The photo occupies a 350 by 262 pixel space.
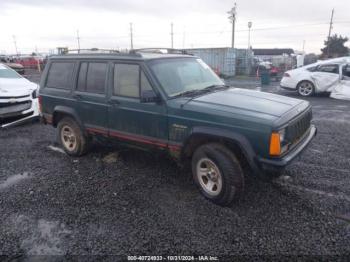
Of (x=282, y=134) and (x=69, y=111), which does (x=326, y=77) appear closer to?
(x=282, y=134)

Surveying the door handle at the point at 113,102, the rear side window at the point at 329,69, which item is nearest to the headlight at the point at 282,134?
the door handle at the point at 113,102

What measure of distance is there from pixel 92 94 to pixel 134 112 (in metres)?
0.98

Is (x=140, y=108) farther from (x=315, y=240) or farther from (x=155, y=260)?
(x=315, y=240)

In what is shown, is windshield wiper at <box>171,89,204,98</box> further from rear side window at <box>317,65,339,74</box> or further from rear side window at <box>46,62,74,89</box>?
rear side window at <box>317,65,339,74</box>

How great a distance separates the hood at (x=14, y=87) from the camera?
24.3 feet

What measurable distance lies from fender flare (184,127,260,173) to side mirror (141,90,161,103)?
0.68m

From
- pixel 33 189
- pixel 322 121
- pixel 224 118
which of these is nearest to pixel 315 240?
pixel 224 118

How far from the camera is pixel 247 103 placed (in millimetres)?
3535

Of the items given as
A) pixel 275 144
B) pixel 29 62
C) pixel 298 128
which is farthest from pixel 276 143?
pixel 29 62

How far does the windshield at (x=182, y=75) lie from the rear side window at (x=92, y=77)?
0.97 m

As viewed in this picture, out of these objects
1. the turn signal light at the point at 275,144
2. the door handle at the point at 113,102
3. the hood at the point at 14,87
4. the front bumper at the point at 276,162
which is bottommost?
the front bumper at the point at 276,162

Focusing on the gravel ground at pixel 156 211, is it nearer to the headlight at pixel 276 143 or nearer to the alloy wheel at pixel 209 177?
the alloy wheel at pixel 209 177

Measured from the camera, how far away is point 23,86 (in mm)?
7938

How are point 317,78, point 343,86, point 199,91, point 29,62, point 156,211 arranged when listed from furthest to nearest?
1. point 29,62
2. point 317,78
3. point 343,86
4. point 199,91
5. point 156,211
